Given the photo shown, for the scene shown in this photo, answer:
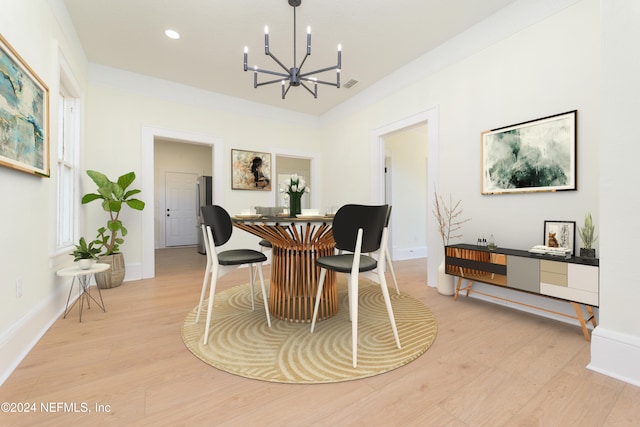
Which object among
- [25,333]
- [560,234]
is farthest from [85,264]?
[560,234]

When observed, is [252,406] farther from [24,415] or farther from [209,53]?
[209,53]

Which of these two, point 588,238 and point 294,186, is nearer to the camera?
point 588,238

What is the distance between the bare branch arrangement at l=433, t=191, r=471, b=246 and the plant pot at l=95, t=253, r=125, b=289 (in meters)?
4.14

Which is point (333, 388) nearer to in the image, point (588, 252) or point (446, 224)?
point (588, 252)

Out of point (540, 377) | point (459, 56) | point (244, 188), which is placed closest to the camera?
point (540, 377)

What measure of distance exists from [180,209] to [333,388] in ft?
24.3

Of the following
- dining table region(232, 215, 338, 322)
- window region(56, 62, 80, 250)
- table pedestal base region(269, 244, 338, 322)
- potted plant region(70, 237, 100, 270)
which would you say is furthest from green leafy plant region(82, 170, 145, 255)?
table pedestal base region(269, 244, 338, 322)

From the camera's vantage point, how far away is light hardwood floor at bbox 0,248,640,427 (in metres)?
1.26

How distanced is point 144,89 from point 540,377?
5475 millimetres

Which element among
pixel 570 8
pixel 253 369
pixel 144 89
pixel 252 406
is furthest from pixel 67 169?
pixel 570 8

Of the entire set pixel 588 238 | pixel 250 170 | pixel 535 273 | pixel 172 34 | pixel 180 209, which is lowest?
pixel 535 273

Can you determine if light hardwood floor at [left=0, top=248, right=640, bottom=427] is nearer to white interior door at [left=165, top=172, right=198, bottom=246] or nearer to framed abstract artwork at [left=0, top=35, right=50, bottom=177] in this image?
framed abstract artwork at [left=0, top=35, right=50, bottom=177]

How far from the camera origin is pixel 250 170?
4949 mm

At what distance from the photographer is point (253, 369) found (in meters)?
1.64
